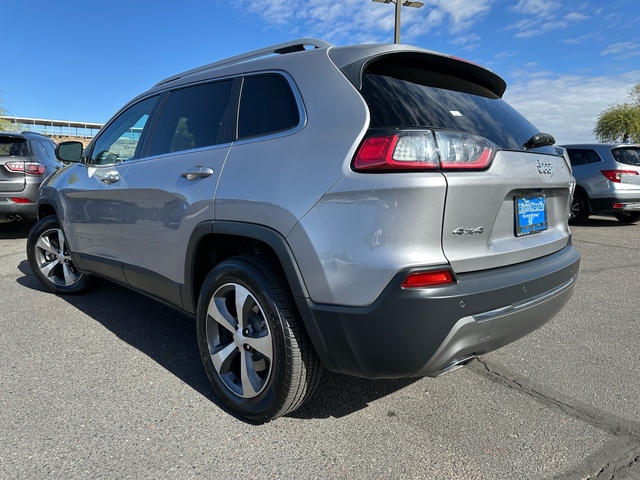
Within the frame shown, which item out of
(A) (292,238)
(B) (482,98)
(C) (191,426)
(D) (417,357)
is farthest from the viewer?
(B) (482,98)

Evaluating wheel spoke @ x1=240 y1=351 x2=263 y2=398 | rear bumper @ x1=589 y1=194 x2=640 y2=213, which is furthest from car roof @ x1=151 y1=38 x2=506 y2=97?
rear bumper @ x1=589 y1=194 x2=640 y2=213

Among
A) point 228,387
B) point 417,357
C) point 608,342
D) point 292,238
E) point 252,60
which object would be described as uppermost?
point 252,60

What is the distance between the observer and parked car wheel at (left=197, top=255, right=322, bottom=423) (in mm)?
2234


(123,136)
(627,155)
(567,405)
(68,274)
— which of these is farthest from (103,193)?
(627,155)

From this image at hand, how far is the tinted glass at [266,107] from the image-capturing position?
2396 millimetres

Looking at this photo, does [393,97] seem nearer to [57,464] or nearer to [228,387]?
[228,387]

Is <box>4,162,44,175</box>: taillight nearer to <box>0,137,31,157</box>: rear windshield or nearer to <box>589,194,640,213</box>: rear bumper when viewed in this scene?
<box>0,137,31,157</box>: rear windshield

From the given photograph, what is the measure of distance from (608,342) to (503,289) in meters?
2.07

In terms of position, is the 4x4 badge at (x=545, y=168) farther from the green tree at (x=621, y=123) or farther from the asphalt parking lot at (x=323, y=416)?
the green tree at (x=621, y=123)

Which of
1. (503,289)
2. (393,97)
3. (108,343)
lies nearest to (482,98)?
(393,97)

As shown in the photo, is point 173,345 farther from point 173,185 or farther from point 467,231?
point 467,231

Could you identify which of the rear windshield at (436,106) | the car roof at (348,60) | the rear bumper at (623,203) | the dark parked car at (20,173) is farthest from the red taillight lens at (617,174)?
the dark parked car at (20,173)

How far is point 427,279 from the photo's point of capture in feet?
6.29

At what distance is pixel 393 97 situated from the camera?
85.9 inches
